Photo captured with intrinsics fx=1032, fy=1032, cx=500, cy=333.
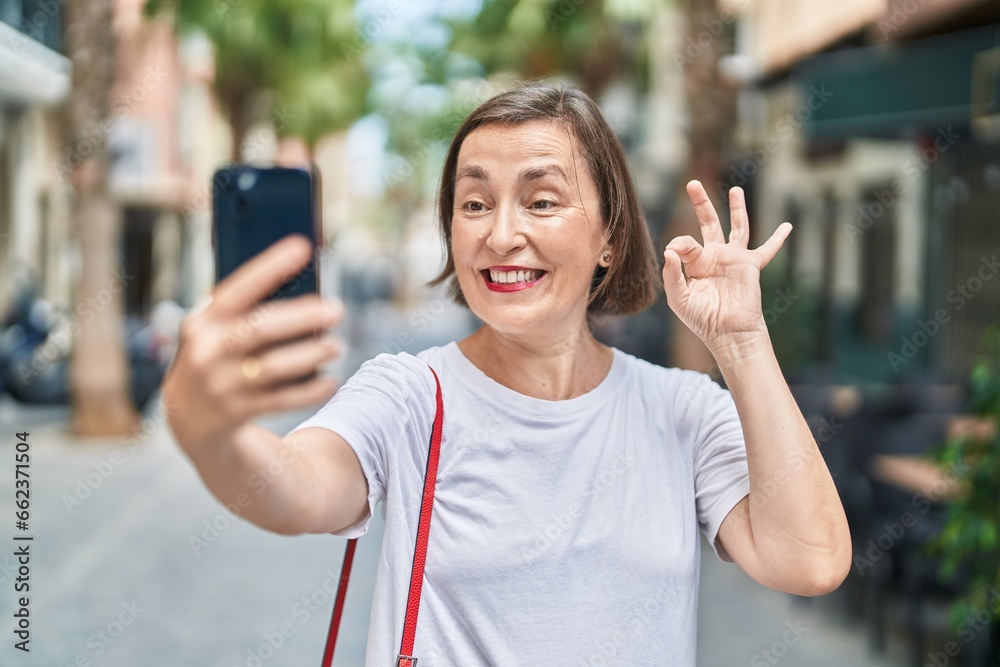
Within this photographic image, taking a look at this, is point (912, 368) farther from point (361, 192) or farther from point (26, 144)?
point (361, 192)

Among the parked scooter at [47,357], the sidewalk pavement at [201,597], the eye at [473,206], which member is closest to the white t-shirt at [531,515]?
the eye at [473,206]

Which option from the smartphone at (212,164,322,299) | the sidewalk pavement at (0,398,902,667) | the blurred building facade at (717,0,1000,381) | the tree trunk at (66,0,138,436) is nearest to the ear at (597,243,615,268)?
the smartphone at (212,164,322,299)

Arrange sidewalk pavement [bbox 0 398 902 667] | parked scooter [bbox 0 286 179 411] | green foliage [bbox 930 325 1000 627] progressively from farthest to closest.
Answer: parked scooter [bbox 0 286 179 411] → sidewalk pavement [bbox 0 398 902 667] → green foliage [bbox 930 325 1000 627]

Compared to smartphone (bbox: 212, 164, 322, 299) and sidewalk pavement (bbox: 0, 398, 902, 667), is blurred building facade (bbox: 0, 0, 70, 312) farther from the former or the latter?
smartphone (bbox: 212, 164, 322, 299)

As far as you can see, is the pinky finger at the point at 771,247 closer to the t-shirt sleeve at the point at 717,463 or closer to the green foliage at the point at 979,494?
the t-shirt sleeve at the point at 717,463

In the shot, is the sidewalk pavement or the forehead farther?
the sidewalk pavement

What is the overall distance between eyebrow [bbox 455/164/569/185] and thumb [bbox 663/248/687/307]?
203mm

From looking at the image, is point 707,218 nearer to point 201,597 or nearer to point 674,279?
point 674,279

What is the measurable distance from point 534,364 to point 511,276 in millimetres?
164

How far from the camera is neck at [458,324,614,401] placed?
1.61m

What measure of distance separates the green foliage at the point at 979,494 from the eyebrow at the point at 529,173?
2.69 metres

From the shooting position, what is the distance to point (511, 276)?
5.04 ft

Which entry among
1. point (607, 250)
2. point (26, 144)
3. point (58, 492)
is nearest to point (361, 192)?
point (26, 144)

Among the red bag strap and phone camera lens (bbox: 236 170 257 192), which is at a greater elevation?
phone camera lens (bbox: 236 170 257 192)
